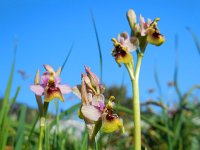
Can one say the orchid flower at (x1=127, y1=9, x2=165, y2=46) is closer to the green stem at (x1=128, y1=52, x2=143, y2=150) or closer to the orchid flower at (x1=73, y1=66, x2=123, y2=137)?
the green stem at (x1=128, y1=52, x2=143, y2=150)

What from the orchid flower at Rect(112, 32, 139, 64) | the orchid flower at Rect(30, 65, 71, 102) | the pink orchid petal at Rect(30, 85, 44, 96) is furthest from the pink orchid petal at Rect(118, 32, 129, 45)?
the pink orchid petal at Rect(30, 85, 44, 96)

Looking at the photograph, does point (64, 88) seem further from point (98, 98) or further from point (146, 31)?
point (146, 31)

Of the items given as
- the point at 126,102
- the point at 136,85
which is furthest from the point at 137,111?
the point at 126,102

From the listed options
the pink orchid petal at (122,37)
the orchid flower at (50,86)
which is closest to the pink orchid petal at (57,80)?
the orchid flower at (50,86)

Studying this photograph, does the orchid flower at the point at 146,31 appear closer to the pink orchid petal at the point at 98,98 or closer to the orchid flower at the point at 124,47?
the orchid flower at the point at 124,47

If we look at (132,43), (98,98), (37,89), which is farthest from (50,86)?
(132,43)

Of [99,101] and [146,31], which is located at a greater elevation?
[146,31]

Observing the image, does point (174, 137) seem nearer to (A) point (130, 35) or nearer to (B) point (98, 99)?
(A) point (130, 35)
